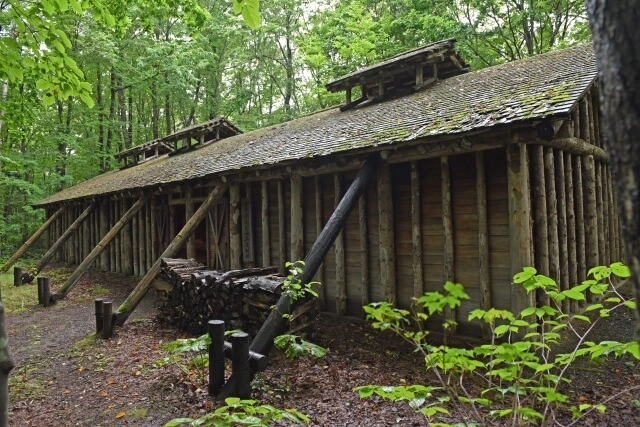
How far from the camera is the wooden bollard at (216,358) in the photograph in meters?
4.76

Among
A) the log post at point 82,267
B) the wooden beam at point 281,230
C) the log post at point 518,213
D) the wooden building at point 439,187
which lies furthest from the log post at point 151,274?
the log post at point 518,213

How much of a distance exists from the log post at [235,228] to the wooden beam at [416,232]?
4931 mm

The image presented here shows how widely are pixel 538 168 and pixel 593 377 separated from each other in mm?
2997

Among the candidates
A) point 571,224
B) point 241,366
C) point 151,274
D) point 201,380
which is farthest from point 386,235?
point 151,274

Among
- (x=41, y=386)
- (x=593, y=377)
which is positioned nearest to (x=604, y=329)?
(x=593, y=377)

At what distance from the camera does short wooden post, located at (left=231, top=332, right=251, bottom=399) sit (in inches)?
177

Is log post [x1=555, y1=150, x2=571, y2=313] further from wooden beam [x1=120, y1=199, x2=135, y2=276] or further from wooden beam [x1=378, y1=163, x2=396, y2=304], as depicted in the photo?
wooden beam [x1=120, y1=199, x2=135, y2=276]

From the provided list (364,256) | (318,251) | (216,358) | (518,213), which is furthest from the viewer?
(364,256)

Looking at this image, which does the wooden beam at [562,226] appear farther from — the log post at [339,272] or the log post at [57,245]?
the log post at [57,245]

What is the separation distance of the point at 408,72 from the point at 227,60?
20.7 metres

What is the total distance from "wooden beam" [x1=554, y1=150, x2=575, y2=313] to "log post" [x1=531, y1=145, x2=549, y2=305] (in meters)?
0.80

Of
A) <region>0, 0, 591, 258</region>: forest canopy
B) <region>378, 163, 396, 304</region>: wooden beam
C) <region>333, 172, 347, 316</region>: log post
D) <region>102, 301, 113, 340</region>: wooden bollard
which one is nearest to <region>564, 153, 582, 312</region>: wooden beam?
<region>378, 163, 396, 304</region>: wooden beam

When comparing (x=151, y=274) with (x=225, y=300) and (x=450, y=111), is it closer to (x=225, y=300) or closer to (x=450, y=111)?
(x=225, y=300)

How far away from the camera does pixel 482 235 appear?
642cm
